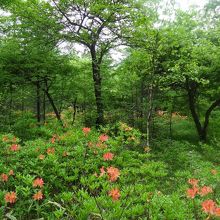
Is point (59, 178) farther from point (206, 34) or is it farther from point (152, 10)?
point (206, 34)

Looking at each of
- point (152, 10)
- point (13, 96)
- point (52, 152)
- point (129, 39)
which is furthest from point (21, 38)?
point (52, 152)

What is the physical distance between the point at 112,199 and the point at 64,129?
3931 millimetres

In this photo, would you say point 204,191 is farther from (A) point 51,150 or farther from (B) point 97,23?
(B) point 97,23

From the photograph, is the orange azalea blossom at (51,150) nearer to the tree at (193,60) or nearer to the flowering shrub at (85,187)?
the flowering shrub at (85,187)

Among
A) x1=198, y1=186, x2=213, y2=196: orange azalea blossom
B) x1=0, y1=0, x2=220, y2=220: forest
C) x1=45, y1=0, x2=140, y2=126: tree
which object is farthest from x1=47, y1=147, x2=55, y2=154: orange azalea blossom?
x1=45, y1=0, x2=140, y2=126: tree

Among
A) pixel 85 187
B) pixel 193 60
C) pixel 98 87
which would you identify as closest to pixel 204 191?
pixel 85 187

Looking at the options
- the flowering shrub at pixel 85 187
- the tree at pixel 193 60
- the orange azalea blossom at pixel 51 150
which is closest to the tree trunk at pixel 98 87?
the tree at pixel 193 60

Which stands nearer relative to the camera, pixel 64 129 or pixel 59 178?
pixel 59 178

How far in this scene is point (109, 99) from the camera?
41.8 ft

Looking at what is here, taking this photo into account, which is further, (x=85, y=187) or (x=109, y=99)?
(x=109, y=99)

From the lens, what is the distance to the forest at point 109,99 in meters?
4.02

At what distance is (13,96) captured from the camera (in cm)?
1096

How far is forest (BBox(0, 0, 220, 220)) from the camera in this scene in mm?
4020

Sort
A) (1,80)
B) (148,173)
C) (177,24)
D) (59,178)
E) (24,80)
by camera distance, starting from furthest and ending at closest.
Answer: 1. (177,24)
2. (24,80)
3. (1,80)
4. (148,173)
5. (59,178)
